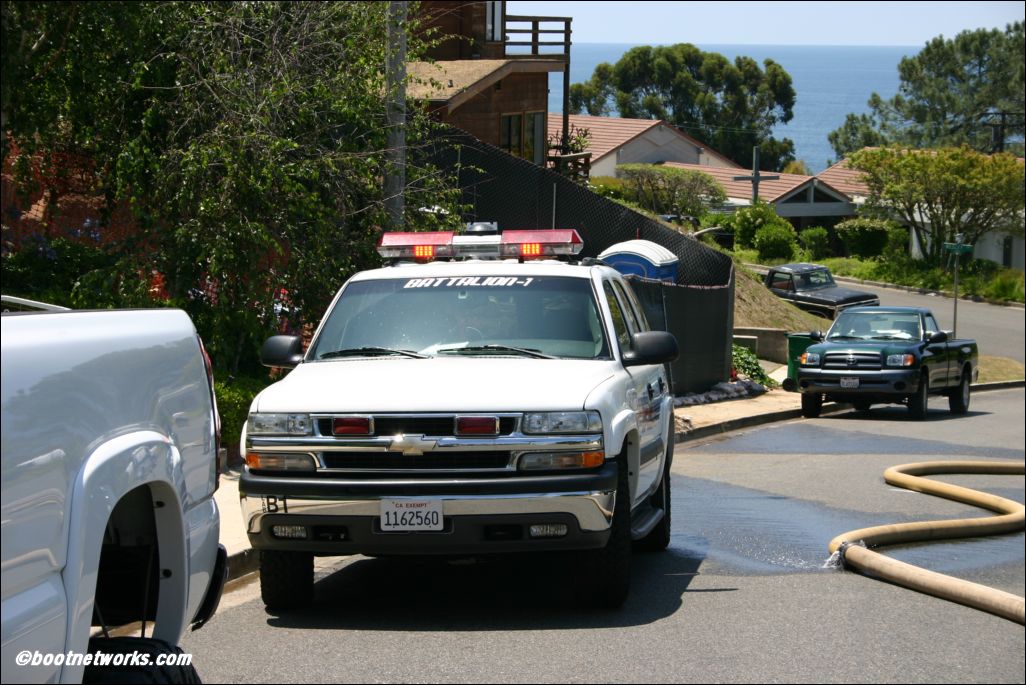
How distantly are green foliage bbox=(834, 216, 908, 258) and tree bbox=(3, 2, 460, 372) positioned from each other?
4830cm

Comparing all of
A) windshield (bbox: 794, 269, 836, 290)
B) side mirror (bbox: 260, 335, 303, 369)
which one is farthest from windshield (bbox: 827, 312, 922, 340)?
side mirror (bbox: 260, 335, 303, 369)

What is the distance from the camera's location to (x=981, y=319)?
49969 mm

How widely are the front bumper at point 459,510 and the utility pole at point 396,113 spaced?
8.06 metres

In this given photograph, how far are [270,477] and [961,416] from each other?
18.8 metres

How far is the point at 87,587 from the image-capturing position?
3889mm

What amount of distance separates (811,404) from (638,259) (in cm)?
358

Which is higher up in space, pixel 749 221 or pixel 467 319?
pixel 467 319

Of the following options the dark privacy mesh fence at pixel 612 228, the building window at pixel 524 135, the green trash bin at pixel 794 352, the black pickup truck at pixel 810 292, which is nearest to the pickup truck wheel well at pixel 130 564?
the dark privacy mesh fence at pixel 612 228

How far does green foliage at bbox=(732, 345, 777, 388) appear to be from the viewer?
2642cm

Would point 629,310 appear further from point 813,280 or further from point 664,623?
point 813,280

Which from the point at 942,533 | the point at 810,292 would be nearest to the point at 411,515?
the point at 942,533

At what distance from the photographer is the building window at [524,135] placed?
111ft

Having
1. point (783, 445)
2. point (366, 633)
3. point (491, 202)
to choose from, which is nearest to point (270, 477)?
point (366, 633)

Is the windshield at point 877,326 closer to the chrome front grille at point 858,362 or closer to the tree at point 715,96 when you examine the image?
the chrome front grille at point 858,362
